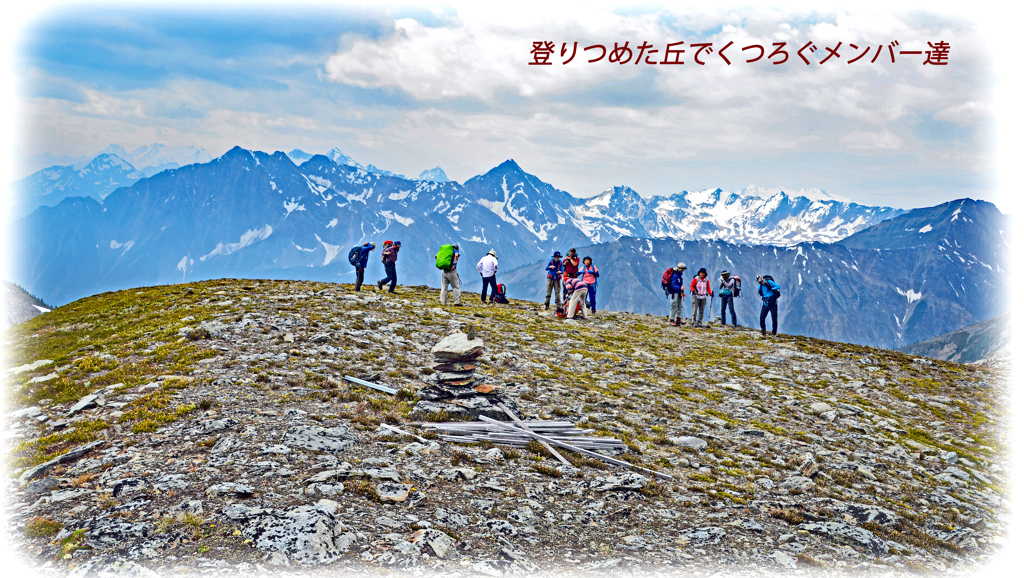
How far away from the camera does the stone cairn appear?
1430 centimetres

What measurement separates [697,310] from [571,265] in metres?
10.2

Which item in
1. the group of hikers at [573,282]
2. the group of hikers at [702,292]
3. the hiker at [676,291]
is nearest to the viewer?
the group of hikers at [573,282]

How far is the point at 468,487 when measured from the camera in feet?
34.2

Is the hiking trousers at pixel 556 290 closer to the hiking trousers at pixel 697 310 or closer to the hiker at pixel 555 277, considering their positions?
the hiker at pixel 555 277

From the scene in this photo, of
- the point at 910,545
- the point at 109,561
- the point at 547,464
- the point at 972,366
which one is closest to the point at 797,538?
the point at 910,545

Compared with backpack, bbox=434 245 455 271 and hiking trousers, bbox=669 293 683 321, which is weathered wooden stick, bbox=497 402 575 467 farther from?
hiking trousers, bbox=669 293 683 321

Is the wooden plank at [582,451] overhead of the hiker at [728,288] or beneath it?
beneath

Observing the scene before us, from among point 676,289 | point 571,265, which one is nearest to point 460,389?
point 571,265

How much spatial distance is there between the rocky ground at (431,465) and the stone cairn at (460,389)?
61 centimetres

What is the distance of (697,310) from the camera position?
117 ft

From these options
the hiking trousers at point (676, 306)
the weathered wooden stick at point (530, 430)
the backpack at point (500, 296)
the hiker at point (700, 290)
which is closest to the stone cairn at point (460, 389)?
the weathered wooden stick at point (530, 430)

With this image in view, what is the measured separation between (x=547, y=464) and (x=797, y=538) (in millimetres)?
5247

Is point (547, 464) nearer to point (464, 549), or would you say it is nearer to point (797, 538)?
point (464, 549)

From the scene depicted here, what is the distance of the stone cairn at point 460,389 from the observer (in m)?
14.3
